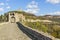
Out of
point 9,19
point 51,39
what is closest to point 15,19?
point 9,19

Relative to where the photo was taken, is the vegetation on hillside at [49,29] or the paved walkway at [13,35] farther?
the vegetation on hillside at [49,29]

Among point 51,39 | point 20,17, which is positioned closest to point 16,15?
point 20,17

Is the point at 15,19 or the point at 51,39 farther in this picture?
the point at 15,19

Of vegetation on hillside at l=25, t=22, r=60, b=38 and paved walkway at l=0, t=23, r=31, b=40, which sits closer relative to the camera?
paved walkway at l=0, t=23, r=31, b=40

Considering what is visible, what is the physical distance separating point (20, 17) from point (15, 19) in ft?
12.6

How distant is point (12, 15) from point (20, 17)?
3.65 metres

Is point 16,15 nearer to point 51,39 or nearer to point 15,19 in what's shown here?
point 15,19

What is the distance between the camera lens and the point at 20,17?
7944 centimetres

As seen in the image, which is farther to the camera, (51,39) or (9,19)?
(9,19)

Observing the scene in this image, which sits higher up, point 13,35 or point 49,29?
point 13,35

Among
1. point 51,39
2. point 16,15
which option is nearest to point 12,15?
point 16,15

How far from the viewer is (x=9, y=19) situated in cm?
7800

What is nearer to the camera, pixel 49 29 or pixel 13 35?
pixel 13 35

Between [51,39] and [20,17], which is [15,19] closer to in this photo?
[20,17]
